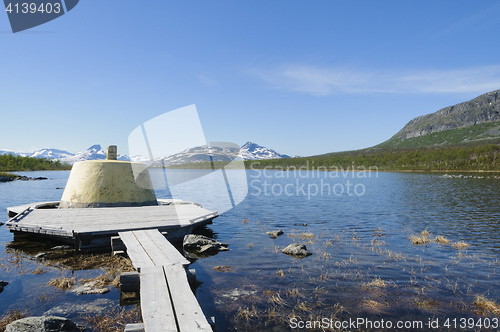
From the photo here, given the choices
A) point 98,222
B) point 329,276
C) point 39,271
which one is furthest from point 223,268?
point 98,222

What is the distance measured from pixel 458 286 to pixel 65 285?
14.5 metres

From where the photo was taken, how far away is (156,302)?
271 inches

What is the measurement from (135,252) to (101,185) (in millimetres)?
10890

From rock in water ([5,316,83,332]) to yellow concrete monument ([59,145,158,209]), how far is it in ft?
44.5

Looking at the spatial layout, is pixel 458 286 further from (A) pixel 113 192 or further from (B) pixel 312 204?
(B) pixel 312 204

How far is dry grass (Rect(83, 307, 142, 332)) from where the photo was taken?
792 centimetres

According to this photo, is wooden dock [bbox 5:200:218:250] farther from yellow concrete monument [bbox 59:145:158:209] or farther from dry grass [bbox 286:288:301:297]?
dry grass [bbox 286:288:301:297]

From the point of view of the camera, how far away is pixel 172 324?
5.95m

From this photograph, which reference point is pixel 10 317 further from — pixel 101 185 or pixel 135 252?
pixel 101 185

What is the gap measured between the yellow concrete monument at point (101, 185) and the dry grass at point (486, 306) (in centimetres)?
1916

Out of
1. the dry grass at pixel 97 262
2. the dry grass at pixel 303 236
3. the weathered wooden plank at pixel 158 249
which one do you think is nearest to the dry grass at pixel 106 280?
the dry grass at pixel 97 262

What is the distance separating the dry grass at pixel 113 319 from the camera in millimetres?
7924

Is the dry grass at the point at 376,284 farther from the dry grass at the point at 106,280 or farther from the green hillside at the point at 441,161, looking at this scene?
the green hillside at the point at 441,161

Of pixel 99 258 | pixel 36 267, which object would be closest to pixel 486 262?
pixel 99 258
